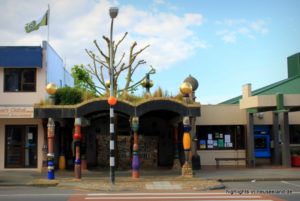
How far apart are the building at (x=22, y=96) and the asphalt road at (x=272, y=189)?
1178 cm

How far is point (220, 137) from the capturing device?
3044 cm

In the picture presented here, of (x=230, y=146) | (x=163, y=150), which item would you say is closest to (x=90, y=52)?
(x=163, y=150)

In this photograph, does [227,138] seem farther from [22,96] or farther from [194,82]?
[22,96]

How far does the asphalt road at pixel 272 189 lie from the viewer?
15.4 metres

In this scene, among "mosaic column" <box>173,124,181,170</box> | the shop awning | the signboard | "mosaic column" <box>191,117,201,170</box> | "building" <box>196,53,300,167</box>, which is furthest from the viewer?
→ "building" <box>196,53,300,167</box>

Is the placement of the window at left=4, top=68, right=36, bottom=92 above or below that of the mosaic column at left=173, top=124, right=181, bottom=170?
above

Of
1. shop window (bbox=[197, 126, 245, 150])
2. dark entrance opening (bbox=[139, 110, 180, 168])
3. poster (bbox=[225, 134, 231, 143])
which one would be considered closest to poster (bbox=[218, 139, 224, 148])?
shop window (bbox=[197, 126, 245, 150])

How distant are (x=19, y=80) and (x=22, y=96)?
0.96 metres

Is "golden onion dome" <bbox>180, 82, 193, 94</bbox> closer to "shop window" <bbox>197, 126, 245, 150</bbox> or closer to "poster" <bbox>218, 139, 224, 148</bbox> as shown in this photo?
"shop window" <bbox>197, 126, 245, 150</bbox>

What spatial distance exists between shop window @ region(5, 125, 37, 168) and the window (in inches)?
86.3

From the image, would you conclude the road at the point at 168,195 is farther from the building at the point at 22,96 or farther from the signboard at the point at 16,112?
the building at the point at 22,96

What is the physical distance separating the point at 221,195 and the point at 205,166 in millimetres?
13670

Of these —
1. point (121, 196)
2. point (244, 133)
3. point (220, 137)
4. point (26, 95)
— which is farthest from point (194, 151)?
point (121, 196)

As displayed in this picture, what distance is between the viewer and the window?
26141 millimetres
